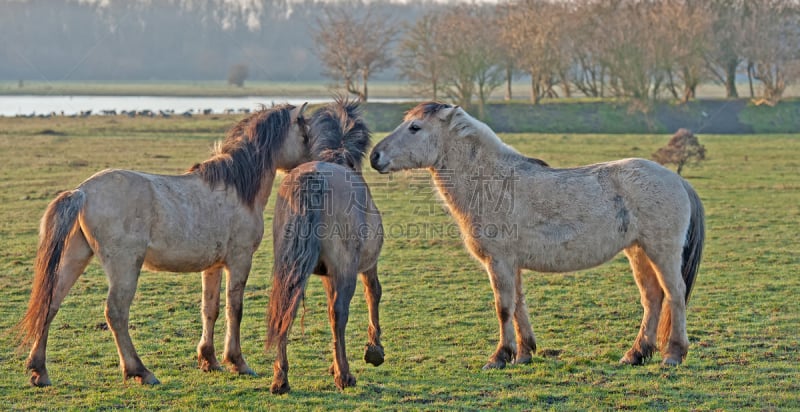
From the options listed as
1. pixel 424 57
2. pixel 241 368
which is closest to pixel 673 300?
pixel 241 368

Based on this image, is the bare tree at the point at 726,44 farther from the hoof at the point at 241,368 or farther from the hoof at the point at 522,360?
the hoof at the point at 241,368

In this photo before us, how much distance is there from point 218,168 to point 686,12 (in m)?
43.6

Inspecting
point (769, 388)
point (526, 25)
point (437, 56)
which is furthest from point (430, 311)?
point (526, 25)

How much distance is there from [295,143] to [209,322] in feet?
6.12

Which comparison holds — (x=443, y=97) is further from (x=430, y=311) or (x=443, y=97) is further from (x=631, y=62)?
(x=430, y=311)

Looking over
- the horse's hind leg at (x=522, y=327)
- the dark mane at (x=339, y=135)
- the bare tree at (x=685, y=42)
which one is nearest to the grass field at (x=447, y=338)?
the horse's hind leg at (x=522, y=327)

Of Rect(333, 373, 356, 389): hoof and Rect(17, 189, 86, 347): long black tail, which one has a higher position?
Rect(17, 189, 86, 347): long black tail

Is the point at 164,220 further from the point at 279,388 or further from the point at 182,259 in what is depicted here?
the point at 279,388

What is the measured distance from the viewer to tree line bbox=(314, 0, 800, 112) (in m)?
43.0

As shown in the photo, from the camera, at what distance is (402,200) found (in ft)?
63.0

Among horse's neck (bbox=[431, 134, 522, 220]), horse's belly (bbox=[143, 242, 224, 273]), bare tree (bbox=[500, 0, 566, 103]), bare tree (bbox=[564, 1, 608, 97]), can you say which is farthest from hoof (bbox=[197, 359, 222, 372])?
bare tree (bbox=[564, 1, 608, 97])

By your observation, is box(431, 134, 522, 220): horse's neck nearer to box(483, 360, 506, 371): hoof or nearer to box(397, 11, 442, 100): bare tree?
box(483, 360, 506, 371): hoof

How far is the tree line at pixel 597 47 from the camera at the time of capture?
141 feet

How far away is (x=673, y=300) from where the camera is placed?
7.27 meters
